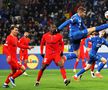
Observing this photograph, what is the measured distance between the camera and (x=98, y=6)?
1446 inches

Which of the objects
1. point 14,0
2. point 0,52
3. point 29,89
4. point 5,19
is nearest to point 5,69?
point 0,52

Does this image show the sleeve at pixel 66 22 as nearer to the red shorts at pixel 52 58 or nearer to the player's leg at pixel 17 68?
the red shorts at pixel 52 58

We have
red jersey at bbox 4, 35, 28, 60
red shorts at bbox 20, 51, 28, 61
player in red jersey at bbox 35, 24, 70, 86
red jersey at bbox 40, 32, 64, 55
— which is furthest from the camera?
red shorts at bbox 20, 51, 28, 61

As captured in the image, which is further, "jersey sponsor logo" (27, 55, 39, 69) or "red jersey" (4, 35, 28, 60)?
"jersey sponsor logo" (27, 55, 39, 69)

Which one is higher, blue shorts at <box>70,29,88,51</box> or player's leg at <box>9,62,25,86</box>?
blue shorts at <box>70,29,88,51</box>

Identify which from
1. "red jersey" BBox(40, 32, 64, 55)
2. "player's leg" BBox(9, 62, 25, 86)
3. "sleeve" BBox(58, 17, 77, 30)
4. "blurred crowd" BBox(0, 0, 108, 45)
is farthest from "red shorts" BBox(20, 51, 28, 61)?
"sleeve" BBox(58, 17, 77, 30)

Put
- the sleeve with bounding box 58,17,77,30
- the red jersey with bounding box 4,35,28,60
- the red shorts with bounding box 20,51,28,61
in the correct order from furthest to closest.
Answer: the red shorts with bounding box 20,51,28,61, the red jersey with bounding box 4,35,28,60, the sleeve with bounding box 58,17,77,30

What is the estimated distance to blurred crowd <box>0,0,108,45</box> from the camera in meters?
35.0

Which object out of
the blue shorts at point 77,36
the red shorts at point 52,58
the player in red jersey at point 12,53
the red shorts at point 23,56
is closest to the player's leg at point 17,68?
the player in red jersey at point 12,53

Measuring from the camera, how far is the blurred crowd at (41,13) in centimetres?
3503

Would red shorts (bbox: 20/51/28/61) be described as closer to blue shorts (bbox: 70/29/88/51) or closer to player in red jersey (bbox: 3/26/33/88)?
player in red jersey (bbox: 3/26/33/88)

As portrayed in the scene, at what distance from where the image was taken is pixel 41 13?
122 feet

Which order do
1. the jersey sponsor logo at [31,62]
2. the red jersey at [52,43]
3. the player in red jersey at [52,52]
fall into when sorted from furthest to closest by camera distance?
the jersey sponsor logo at [31,62] → the red jersey at [52,43] → the player in red jersey at [52,52]

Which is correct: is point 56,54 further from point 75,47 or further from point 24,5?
point 24,5
